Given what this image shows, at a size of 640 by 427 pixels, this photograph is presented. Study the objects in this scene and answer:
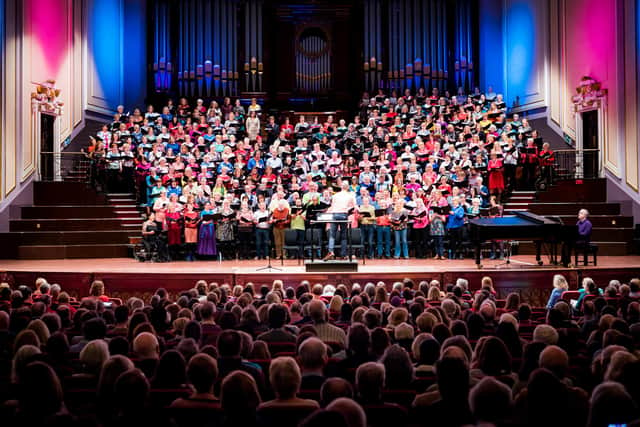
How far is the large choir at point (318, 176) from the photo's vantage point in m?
12.9

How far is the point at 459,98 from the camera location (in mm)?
20141

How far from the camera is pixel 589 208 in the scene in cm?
1450

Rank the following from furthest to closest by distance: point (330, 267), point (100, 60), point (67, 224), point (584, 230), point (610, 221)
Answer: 1. point (100, 60)
2. point (67, 224)
3. point (610, 221)
4. point (584, 230)
5. point (330, 267)

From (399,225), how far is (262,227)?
274cm

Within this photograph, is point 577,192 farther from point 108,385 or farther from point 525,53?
point 108,385

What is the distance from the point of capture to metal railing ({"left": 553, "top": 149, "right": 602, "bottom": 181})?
1580cm

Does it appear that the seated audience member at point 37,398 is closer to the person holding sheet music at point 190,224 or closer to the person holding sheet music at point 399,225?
the person holding sheet music at point 190,224

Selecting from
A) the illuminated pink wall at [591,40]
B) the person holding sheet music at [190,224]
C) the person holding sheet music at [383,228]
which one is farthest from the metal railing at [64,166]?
the illuminated pink wall at [591,40]

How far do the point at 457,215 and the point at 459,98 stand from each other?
8132 mm

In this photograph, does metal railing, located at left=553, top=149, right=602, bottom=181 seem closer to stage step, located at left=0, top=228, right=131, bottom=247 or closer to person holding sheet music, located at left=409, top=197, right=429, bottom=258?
person holding sheet music, located at left=409, top=197, right=429, bottom=258

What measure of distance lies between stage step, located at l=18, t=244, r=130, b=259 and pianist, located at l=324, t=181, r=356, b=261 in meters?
4.51

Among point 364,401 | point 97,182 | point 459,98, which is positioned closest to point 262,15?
point 459,98

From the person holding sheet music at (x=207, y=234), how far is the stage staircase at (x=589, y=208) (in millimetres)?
6521

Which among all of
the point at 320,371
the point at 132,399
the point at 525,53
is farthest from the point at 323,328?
the point at 525,53
